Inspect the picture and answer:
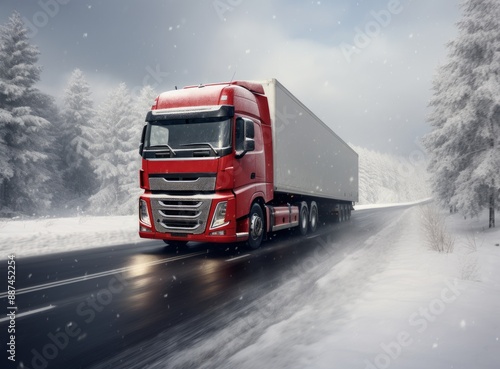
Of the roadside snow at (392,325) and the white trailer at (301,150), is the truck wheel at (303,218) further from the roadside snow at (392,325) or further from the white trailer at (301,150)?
the roadside snow at (392,325)

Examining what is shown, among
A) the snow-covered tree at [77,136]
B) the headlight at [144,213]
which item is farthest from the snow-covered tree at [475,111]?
the snow-covered tree at [77,136]

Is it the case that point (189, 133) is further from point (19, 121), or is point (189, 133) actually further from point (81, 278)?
point (19, 121)

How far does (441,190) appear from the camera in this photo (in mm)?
20391

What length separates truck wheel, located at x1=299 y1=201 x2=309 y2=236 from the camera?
13.6 meters

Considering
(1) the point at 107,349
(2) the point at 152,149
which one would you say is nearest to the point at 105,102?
(2) the point at 152,149

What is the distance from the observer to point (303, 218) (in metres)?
13.8

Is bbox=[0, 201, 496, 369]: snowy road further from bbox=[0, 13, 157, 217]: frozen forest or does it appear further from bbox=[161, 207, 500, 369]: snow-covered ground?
bbox=[0, 13, 157, 217]: frozen forest

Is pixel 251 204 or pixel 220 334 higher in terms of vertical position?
pixel 251 204

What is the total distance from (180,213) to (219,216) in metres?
0.96

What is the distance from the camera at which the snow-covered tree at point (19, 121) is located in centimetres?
2572

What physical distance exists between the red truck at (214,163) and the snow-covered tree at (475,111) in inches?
320

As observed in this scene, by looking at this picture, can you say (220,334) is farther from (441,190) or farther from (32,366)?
(441,190)

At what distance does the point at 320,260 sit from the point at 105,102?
117 ft

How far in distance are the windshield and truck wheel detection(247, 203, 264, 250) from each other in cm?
217
